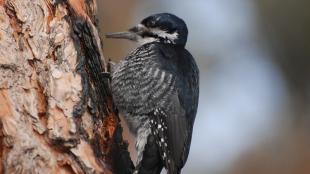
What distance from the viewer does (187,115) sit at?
521 cm

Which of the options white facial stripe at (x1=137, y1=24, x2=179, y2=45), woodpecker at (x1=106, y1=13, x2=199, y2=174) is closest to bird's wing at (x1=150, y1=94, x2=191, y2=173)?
woodpecker at (x1=106, y1=13, x2=199, y2=174)

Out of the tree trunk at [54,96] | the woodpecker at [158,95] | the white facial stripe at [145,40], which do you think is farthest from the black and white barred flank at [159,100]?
the tree trunk at [54,96]

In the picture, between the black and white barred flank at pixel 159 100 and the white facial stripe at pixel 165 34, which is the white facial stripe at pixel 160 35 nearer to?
the white facial stripe at pixel 165 34

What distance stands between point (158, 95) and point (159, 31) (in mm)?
622

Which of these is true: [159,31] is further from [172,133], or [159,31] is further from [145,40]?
[172,133]

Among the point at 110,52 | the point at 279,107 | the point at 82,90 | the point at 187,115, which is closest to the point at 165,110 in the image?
the point at 187,115

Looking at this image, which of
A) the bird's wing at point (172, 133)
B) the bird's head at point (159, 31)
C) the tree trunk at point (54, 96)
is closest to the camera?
the tree trunk at point (54, 96)

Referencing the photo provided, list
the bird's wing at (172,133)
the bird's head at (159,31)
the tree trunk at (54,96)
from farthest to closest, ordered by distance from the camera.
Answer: the bird's head at (159,31) < the bird's wing at (172,133) < the tree trunk at (54,96)

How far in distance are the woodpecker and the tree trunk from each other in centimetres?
21

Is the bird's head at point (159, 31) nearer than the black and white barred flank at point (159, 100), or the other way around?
the black and white barred flank at point (159, 100)

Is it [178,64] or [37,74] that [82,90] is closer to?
[37,74]

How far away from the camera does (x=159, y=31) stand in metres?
5.60

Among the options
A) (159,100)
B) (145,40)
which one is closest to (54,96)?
(159,100)

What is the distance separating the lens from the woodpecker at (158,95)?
5.03 meters
